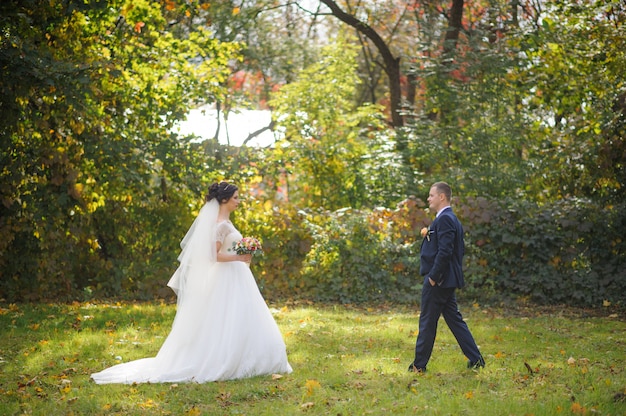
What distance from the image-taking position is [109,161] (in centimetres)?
1304

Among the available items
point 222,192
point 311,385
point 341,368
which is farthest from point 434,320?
point 222,192

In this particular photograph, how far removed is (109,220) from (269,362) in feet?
25.9

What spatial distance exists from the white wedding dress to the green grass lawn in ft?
0.77

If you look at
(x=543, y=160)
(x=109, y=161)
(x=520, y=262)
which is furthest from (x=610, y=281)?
(x=109, y=161)

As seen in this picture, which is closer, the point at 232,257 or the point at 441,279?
the point at 441,279

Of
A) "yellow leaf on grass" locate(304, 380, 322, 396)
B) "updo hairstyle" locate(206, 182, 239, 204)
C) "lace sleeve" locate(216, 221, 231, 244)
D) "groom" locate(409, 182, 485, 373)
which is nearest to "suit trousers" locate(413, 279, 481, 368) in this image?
"groom" locate(409, 182, 485, 373)

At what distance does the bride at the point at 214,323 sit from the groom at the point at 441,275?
152 cm

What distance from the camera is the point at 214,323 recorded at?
760 centimetres

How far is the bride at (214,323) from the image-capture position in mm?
7363

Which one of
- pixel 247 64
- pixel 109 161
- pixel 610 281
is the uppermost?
pixel 247 64

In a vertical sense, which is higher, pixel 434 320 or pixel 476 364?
pixel 434 320

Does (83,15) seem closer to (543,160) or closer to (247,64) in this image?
(543,160)

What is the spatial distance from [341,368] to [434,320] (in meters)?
1.23

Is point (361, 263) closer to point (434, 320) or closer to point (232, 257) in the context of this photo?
point (232, 257)
